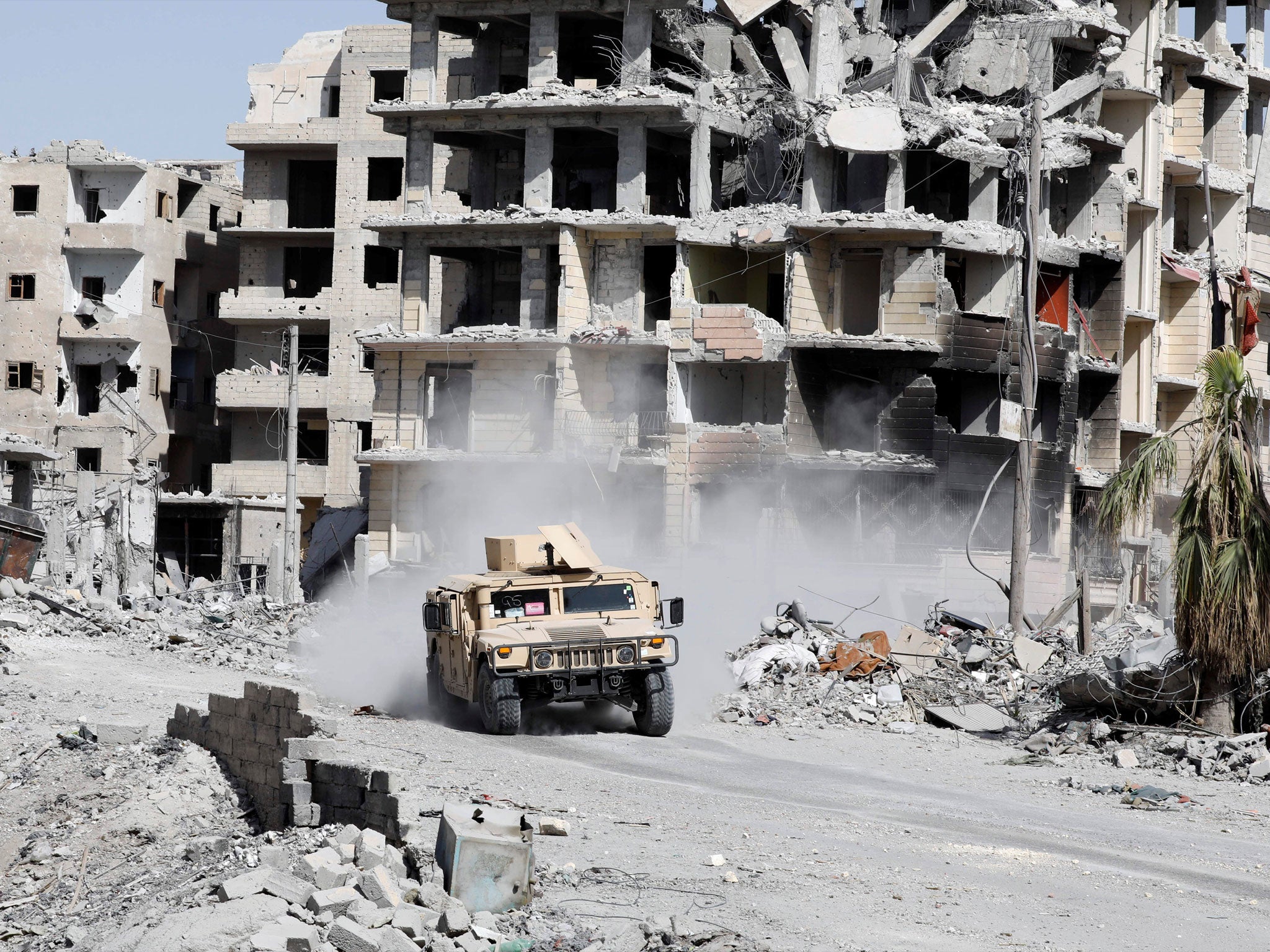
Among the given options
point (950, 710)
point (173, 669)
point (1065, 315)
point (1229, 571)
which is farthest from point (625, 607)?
point (1065, 315)

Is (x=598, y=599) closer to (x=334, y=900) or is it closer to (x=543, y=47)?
(x=334, y=900)

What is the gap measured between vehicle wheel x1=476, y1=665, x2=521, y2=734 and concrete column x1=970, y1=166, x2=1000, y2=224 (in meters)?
26.9

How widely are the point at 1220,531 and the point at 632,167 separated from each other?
27715 millimetres

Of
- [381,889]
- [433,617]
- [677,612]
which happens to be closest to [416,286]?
[433,617]

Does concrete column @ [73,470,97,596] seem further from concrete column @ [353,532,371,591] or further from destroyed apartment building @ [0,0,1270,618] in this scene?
concrete column @ [353,532,371,591]

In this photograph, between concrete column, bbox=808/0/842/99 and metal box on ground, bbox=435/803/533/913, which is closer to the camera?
metal box on ground, bbox=435/803/533/913

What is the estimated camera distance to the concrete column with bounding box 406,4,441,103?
156 ft

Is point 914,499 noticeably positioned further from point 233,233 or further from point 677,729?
point 233,233

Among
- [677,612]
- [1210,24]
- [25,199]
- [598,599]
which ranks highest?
[1210,24]

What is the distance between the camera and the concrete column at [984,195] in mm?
43500

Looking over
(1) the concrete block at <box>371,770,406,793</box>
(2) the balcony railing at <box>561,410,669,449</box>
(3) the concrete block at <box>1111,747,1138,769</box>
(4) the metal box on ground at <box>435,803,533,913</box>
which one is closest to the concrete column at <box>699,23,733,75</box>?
(2) the balcony railing at <box>561,410,669,449</box>

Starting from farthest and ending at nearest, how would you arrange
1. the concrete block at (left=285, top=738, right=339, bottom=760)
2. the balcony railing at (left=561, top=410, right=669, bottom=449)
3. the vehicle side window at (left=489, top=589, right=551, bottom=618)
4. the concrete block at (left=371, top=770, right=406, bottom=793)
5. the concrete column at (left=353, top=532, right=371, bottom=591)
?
the concrete column at (left=353, top=532, right=371, bottom=591) → the balcony railing at (left=561, top=410, right=669, bottom=449) → the vehicle side window at (left=489, top=589, right=551, bottom=618) → the concrete block at (left=285, top=738, right=339, bottom=760) → the concrete block at (left=371, top=770, right=406, bottom=793)

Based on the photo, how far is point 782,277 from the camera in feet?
149

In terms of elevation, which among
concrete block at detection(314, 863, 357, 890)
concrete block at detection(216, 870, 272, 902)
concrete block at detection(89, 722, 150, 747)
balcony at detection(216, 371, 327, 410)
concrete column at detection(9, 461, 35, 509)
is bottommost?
concrete block at detection(89, 722, 150, 747)
